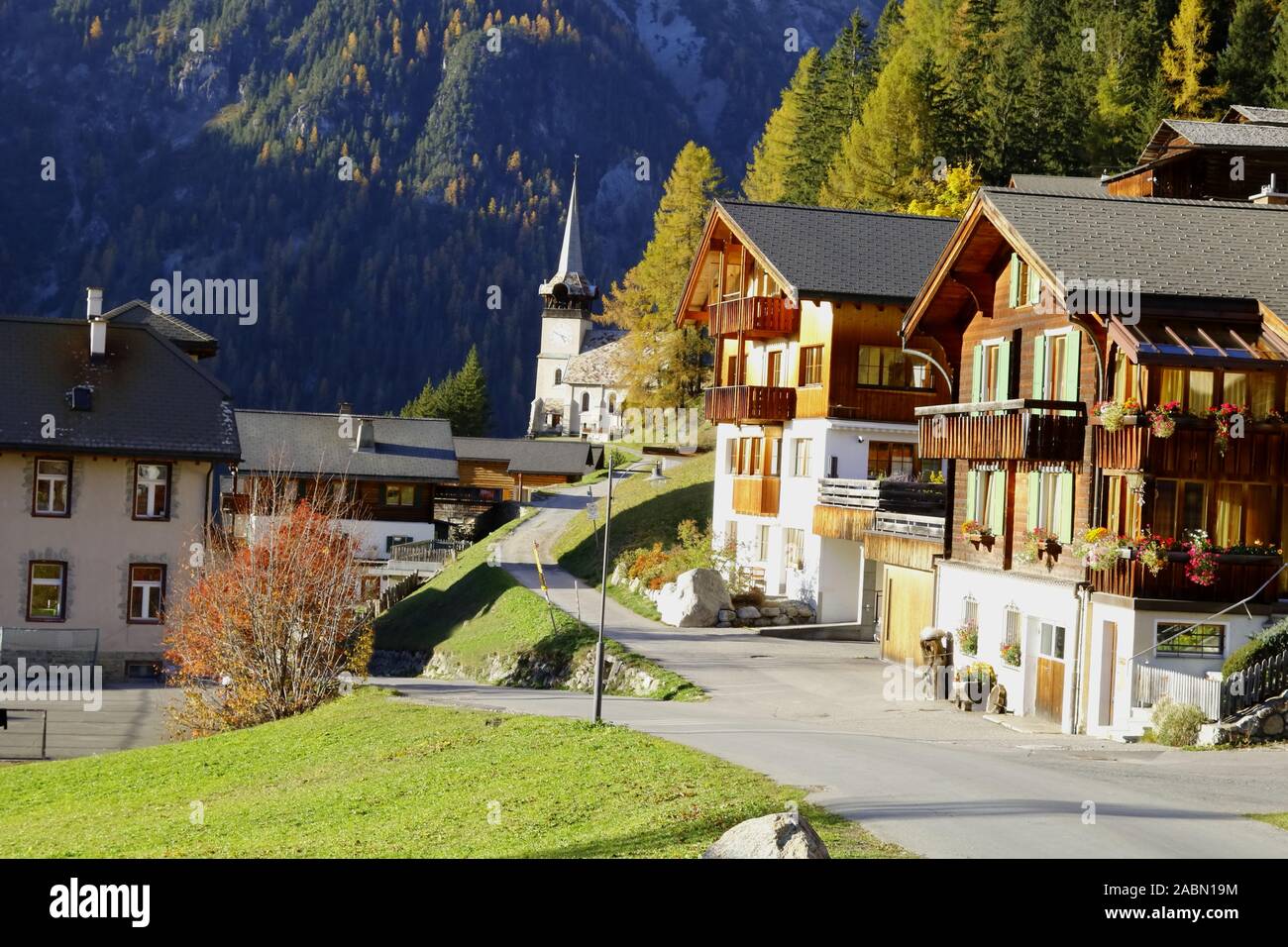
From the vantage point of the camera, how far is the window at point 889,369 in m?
42.4

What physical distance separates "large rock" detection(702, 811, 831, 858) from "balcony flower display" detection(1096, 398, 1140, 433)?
1549cm

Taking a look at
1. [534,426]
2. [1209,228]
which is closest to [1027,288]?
[1209,228]

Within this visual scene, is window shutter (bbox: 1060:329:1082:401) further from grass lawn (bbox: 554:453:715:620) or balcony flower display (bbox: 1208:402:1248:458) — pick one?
grass lawn (bbox: 554:453:715:620)

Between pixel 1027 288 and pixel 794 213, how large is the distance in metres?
16.9

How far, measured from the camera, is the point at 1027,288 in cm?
3098

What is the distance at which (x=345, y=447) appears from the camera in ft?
247

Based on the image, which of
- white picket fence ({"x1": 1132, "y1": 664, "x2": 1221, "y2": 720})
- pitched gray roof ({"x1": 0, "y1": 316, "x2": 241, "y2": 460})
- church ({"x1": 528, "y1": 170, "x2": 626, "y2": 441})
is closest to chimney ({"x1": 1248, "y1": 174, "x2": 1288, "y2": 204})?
white picket fence ({"x1": 1132, "y1": 664, "x2": 1221, "y2": 720})

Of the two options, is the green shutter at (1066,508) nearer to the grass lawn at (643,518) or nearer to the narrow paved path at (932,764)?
the narrow paved path at (932,764)

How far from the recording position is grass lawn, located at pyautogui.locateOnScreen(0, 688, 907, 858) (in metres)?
15.6

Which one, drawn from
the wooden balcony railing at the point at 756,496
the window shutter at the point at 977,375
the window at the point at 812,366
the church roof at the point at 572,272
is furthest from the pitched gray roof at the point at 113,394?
the church roof at the point at 572,272

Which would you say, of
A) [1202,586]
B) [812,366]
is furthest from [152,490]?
[1202,586]

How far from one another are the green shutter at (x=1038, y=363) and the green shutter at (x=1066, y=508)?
7.17ft
